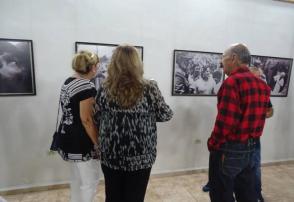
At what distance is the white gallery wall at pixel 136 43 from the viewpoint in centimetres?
226

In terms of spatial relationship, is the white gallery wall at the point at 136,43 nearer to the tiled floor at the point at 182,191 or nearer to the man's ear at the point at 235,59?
the tiled floor at the point at 182,191

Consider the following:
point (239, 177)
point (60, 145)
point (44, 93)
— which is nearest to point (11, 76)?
point (44, 93)

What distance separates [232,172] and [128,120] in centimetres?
88

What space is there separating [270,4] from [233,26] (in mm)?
624

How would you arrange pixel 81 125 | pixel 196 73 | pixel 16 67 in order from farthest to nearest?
pixel 196 73 < pixel 16 67 < pixel 81 125

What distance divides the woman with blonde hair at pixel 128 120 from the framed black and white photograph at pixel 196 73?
4.67 feet

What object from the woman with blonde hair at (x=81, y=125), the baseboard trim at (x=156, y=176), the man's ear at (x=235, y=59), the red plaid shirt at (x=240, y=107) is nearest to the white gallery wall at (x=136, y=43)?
the baseboard trim at (x=156, y=176)

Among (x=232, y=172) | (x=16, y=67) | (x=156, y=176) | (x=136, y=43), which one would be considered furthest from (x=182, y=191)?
(x=16, y=67)

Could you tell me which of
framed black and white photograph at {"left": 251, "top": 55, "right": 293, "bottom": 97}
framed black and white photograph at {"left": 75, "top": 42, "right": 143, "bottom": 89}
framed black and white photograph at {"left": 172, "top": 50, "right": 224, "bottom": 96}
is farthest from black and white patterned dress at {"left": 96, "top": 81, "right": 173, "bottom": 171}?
framed black and white photograph at {"left": 251, "top": 55, "right": 293, "bottom": 97}

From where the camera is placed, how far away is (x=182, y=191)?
2.51m

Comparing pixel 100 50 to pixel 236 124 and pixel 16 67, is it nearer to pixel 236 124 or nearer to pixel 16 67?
pixel 16 67

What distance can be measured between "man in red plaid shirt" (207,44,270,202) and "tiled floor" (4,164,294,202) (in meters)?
0.85

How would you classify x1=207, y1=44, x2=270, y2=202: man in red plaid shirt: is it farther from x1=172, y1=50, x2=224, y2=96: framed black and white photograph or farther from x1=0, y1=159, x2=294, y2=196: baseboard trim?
x1=0, y1=159, x2=294, y2=196: baseboard trim

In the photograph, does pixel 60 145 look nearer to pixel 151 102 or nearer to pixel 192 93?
pixel 151 102
